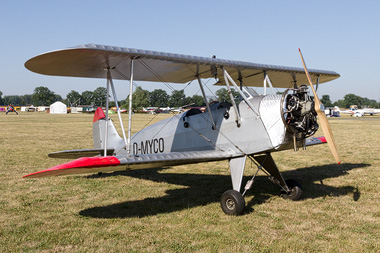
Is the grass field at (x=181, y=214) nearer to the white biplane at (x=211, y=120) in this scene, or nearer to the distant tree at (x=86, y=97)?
the white biplane at (x=211, y=120)

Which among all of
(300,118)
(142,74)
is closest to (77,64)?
(142,74)

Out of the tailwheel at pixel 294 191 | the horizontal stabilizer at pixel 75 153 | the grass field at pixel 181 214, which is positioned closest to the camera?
the grass field at pixel 181 214

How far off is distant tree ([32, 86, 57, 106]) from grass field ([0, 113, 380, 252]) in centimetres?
18389

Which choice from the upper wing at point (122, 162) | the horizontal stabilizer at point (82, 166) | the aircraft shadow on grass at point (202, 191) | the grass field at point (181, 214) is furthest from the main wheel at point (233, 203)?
the horizontal stabilizer at point (82, 166)

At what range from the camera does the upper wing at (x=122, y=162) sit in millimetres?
4688

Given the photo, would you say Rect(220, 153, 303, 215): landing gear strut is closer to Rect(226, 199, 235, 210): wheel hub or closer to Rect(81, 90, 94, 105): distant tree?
Rect(226, 199, 235, 210): wheel hub

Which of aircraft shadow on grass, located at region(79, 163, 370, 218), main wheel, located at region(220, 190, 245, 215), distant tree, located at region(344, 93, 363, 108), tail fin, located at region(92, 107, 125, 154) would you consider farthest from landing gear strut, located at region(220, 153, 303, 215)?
distant tree, located at region(344, 93, 363, 108)

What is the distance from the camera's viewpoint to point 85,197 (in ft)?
22.5

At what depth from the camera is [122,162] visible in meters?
5.09

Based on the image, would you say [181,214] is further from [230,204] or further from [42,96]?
[42,96]

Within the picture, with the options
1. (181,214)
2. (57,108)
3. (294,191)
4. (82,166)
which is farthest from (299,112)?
(57,108)

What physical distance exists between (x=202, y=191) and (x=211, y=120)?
1686 mm

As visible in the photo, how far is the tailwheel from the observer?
664cm

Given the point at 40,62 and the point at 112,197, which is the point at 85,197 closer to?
the point at 112,197
